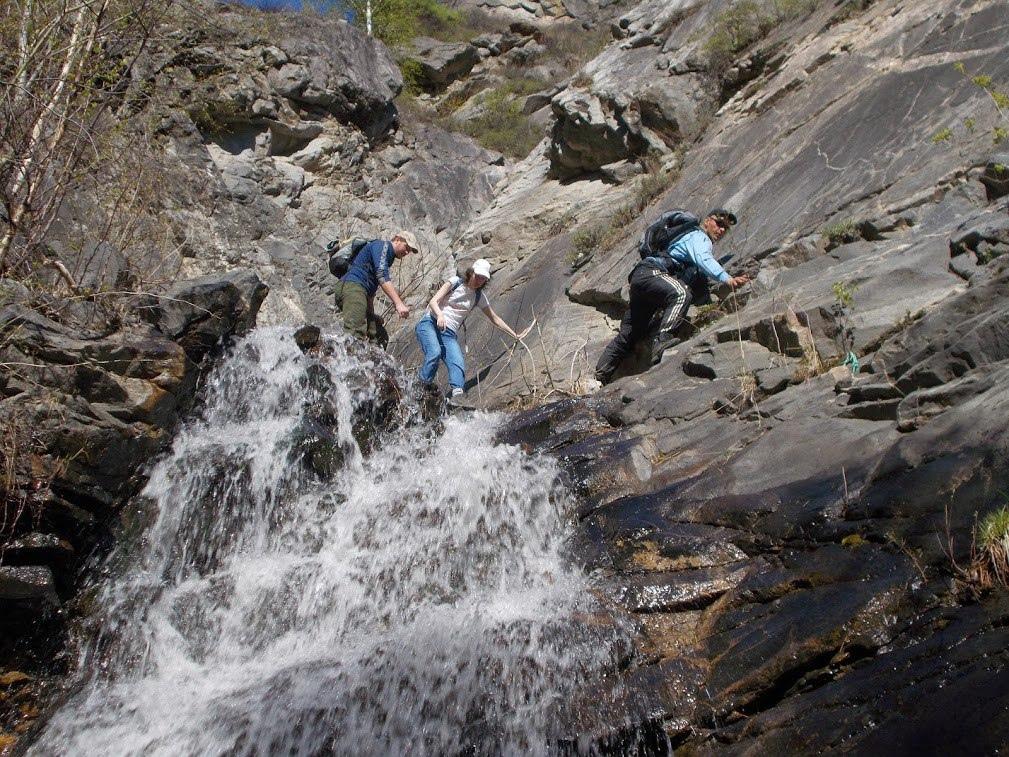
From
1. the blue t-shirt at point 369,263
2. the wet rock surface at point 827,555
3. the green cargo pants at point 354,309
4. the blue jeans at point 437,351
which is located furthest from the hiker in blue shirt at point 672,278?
the green cargo pants at point 354,309

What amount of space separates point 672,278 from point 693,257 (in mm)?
289

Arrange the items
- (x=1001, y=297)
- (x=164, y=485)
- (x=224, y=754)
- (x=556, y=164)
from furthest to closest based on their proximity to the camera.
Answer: (x=556, y=164) < (x=164, y=485) < (x=1001, y=297) < (x=224, y=754)

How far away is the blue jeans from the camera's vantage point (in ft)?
28.4

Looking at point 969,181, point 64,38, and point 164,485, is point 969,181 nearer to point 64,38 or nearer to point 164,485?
point 164,485

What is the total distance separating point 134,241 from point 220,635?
542cm

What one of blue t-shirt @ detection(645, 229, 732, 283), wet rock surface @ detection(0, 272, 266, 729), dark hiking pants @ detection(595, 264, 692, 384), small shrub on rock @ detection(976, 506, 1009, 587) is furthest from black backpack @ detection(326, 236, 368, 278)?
small shrub on rock @ detection(976, 506, 1009, 587)

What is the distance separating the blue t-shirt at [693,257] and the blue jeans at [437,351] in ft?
7.74

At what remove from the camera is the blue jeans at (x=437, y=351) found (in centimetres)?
866

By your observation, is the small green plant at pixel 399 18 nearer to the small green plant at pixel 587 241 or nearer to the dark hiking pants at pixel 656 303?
the small green plant at pixel 587 241

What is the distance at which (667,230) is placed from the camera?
8016 mm

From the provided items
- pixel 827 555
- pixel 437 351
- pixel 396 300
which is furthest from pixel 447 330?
pixel 827 555

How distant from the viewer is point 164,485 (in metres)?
6.41

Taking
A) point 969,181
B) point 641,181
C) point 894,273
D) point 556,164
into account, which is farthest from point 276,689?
point 556,164

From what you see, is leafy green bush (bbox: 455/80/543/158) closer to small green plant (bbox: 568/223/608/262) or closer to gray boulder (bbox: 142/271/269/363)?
small green plant (bbox: 568/223/608/262)
